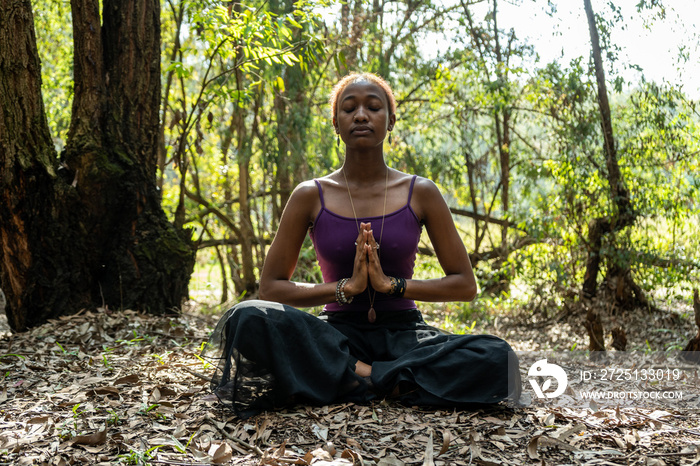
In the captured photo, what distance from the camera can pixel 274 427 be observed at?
2.29 metres

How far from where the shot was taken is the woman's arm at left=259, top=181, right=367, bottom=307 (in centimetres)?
275

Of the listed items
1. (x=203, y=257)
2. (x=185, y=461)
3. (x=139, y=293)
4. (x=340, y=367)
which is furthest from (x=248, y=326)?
(x=203, y=257)

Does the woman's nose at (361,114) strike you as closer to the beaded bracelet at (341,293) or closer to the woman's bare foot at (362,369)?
the beaded bracelet at (341,293)

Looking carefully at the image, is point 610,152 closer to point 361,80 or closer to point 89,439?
point 361,80

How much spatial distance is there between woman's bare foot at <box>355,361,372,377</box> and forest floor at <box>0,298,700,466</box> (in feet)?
0.47

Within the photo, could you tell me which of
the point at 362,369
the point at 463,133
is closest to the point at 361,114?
the point at 362,369

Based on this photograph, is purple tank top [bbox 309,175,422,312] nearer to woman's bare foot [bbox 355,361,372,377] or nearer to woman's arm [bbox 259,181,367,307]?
woman's arm [bbox 259,181,367,307]

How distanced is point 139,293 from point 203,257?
322 inches

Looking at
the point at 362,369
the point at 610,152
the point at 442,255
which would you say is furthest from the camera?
the point at 610,152

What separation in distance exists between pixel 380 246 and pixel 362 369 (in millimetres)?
568

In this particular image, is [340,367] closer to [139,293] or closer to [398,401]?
[398,401]

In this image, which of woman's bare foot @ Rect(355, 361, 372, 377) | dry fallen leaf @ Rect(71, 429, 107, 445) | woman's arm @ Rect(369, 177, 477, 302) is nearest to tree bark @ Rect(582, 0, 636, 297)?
woman's arm @ Rect(369, 177, 477, 302)

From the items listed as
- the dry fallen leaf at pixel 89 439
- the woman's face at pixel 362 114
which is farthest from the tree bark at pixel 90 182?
the dry fallen leaf at pixel 89 439

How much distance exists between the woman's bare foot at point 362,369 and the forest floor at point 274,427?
14 centimetres
